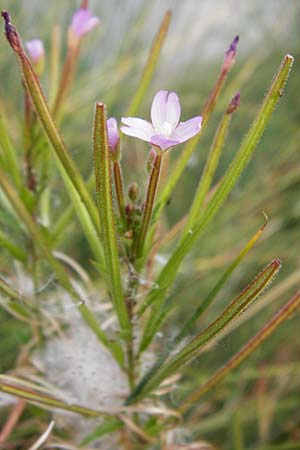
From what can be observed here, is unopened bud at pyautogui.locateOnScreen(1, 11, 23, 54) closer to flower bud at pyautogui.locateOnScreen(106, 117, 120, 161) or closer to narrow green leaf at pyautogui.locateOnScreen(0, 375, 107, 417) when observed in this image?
flower bud at pyautogui.locateOnScreen(106, 117, 120, 161)

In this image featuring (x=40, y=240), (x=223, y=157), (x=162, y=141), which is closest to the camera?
(x=162, y=141)

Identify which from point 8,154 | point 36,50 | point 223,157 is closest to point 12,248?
point 8,154

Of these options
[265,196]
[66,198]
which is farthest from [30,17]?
[66,198]

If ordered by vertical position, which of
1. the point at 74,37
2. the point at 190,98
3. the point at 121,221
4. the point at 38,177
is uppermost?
the point at 190,98

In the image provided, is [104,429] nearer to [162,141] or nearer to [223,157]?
[162,141]

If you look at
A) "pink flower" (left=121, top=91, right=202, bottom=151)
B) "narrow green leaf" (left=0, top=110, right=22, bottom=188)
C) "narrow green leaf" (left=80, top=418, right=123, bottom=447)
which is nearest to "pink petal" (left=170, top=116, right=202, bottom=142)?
"pink flower" (left=121, top=91, right=202, bottom=151)

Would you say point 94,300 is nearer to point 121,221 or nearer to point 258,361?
point 121,221

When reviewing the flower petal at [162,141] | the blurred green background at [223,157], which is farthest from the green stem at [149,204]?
the blurred green background at [223,157]
